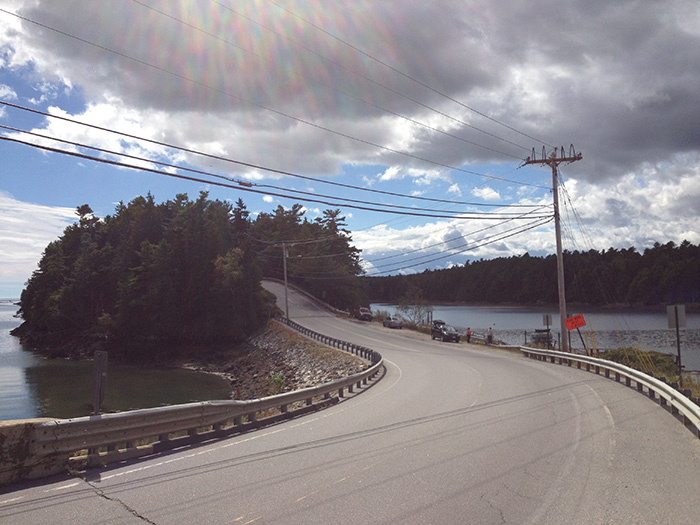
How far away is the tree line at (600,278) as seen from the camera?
4582 inches

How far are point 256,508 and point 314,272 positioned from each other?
87.8 meters

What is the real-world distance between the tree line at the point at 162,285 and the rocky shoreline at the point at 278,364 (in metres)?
7.73

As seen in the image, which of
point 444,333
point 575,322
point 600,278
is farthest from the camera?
point 600,278

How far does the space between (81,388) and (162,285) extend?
31.1m

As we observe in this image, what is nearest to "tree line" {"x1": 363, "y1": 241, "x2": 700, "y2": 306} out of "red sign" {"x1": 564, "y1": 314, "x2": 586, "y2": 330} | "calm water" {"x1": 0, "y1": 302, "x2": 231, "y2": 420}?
"calm water" {"x1": 0, "y1": 302, "x2": 231, "y2": 420}

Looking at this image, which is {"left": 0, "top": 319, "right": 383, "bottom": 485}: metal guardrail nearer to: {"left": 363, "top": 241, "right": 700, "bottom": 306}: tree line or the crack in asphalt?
the crack in asphalt

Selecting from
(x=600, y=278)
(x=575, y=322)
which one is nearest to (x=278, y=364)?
(x=575, y=322)

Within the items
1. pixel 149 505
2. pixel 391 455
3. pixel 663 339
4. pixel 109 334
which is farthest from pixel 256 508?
pixel 109 334

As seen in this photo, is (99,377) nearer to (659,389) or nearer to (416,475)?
(416,475)

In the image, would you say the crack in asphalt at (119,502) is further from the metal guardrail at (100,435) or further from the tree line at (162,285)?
the tree line at (162,285)

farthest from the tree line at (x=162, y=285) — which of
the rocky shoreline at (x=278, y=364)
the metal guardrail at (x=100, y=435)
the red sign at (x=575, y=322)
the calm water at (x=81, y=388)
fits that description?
the metal guardrail at (x=100, y=435)

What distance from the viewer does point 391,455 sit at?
838 cm

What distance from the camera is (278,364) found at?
48.1 m

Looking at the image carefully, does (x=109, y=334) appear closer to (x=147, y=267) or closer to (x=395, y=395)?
(x=147, y=267)
